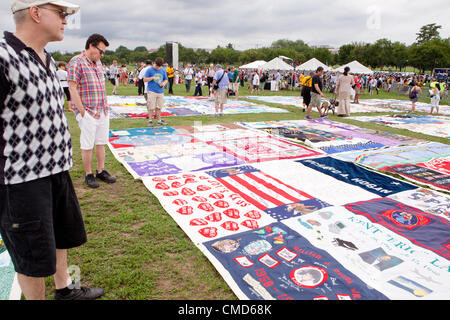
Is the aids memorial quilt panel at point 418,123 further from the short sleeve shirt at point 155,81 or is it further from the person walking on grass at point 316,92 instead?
the short sleeve shirt at point 155,81

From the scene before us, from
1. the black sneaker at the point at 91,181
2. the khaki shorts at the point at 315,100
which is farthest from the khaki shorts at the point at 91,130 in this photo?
the khaki shorts at the point at 315,100

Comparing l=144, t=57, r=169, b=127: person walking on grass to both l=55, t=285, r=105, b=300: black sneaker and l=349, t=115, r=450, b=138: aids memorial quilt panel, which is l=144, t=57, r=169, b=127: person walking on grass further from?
l=349, t=115, r=450, b=138: aids memorial quilt panel

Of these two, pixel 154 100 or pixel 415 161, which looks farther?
pixel 154 100

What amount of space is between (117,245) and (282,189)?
95.8 inches

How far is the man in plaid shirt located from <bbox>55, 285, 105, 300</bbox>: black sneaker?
2.46 meters

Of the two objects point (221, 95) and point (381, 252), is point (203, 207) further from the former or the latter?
point (221, 95)

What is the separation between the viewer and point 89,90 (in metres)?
4.20

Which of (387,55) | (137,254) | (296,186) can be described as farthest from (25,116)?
(387,55)

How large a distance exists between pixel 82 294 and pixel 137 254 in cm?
73

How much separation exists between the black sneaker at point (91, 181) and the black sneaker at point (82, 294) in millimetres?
→ 2409

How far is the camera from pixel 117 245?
10.4 ft

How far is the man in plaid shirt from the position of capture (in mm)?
4078

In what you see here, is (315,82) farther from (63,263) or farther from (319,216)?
(63,263)

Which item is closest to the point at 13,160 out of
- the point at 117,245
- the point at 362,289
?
the point at 117,245
